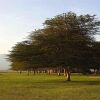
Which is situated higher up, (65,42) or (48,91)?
(65,42)

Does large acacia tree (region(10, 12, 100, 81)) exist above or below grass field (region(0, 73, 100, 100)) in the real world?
above

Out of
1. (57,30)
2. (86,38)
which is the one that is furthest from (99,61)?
(57,30)

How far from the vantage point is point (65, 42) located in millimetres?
65188

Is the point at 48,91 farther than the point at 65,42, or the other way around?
the point at 65,42

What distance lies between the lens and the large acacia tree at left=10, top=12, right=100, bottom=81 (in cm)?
6438

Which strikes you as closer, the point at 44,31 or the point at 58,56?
the point at 58,56

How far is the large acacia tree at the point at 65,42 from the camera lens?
64.4 metres

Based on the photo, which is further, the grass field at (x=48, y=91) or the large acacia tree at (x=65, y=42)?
the large acacia tree at (x=65, y=42)

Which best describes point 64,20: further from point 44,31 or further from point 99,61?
point 99,61

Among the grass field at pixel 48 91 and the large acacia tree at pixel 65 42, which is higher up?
the large acacia tree at pixel 65 42

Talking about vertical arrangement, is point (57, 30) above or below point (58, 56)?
→ above

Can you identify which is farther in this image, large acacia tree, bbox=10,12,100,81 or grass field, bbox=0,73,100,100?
large acacia tree, bbox=10,12,100,81

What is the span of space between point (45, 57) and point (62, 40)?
3.92 meters

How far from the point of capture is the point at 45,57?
212 ft
